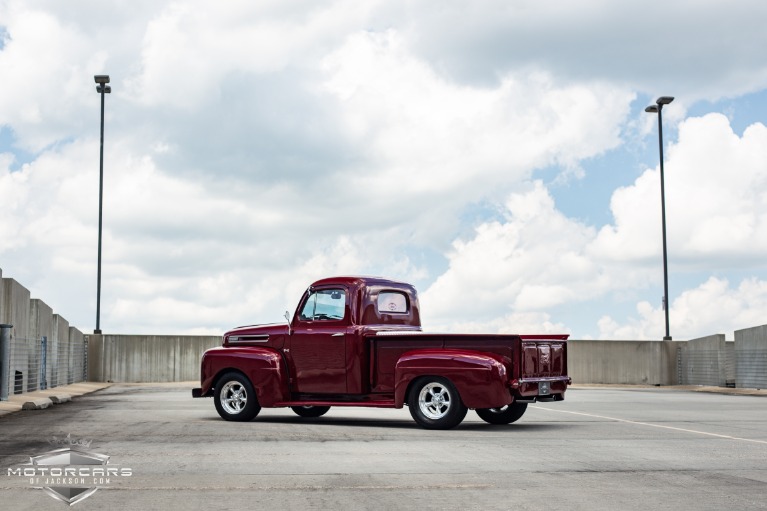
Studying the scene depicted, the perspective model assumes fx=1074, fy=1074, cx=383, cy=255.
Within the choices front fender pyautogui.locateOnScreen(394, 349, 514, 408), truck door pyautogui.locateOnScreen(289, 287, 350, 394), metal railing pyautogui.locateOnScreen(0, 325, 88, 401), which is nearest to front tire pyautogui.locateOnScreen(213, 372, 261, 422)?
truck door pyautogui.locateOnScreen(289, 287, 350, 394)

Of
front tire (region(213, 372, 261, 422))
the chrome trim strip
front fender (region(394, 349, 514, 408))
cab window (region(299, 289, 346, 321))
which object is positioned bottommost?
front tire (region(213, 372, 261, 422))

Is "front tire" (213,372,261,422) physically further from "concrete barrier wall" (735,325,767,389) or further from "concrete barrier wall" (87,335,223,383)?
"concrete barrier wall" (735,325,767,389)

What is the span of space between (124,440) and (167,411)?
7.31m

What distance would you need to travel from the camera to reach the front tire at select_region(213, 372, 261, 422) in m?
17.7

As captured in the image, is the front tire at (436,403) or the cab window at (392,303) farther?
the cab window at (392,303)

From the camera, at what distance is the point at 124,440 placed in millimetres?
13781

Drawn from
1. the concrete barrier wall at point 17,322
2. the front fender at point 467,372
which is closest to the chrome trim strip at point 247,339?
the front fender at point 467,372

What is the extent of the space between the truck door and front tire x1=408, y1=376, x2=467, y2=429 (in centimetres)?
145

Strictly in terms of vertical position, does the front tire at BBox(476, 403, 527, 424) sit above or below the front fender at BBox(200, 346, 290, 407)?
below

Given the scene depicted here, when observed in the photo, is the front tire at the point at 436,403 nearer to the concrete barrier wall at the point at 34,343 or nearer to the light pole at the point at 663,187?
the concrete barrier wall at the point at 34,343

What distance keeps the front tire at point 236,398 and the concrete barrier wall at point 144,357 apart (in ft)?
82.1

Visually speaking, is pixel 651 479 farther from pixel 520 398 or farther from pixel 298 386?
pixel 298 386

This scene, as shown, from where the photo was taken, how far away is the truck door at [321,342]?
17109 mm

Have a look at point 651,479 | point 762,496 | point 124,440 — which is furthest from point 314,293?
point 762,496
